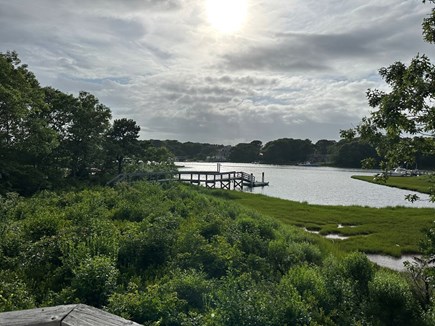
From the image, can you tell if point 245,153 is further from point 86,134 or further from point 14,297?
point 14,297

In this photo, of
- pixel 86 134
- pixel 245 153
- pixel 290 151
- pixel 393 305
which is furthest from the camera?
pixel 245 153

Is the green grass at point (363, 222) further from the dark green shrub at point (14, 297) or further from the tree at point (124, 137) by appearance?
the dark green shrub at point (14, 297)

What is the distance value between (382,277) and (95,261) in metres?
6.40

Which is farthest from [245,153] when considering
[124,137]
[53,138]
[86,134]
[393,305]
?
[393,305]

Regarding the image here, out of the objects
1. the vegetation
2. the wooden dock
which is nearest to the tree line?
the wooden dock

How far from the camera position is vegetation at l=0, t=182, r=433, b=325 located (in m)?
5.83

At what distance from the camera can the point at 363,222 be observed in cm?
2591

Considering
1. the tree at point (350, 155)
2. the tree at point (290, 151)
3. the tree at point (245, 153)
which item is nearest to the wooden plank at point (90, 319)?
the tree at point (350, 155)

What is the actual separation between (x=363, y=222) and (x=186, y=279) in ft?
72.3

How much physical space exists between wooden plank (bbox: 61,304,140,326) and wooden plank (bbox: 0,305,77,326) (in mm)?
48

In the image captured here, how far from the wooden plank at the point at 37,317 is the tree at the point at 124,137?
35.6 meters

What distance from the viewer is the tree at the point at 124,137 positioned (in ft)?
122

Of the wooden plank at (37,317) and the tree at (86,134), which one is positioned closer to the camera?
the wooden plank at (37,317)

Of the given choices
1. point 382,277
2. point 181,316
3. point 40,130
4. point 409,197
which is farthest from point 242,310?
point 40,130
